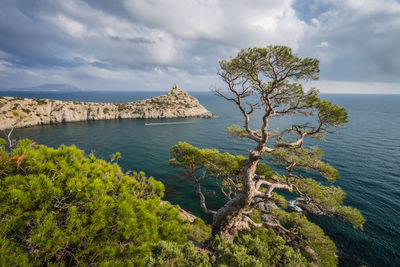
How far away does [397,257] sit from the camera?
45.0 feet

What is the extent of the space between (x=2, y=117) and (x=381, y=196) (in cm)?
9907

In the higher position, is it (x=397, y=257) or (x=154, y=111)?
(x=154, y=111)

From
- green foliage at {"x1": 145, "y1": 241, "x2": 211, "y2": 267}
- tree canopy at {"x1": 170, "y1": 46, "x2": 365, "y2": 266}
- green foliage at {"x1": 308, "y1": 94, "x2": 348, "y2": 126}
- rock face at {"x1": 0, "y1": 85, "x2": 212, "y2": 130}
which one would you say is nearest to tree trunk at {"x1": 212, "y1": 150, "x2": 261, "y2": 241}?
tree canopy at {"x1": 170, "y1": 46, "x2": 365, "y2": 266}

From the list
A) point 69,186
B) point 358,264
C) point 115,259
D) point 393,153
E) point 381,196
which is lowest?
point 358,264

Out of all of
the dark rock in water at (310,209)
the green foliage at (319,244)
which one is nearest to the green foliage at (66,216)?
the green foliage at (319,244)

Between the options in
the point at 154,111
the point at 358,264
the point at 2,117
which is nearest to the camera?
the point at 358,264

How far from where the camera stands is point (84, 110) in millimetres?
78312

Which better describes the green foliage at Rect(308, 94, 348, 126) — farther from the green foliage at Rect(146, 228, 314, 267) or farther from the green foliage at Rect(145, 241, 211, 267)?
the green foliage at Rect(145, 241, 211, 267)

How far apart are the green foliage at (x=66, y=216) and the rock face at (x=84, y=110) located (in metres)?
62.4

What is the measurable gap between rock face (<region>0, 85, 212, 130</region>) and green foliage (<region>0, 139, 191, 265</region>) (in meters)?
62.4

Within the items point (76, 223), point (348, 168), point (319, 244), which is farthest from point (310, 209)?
point (76, 223)

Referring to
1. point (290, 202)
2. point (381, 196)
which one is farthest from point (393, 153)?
point (290, 202)

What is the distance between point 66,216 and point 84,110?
92008 mm

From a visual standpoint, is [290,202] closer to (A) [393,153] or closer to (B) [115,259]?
(B) [115,259]
